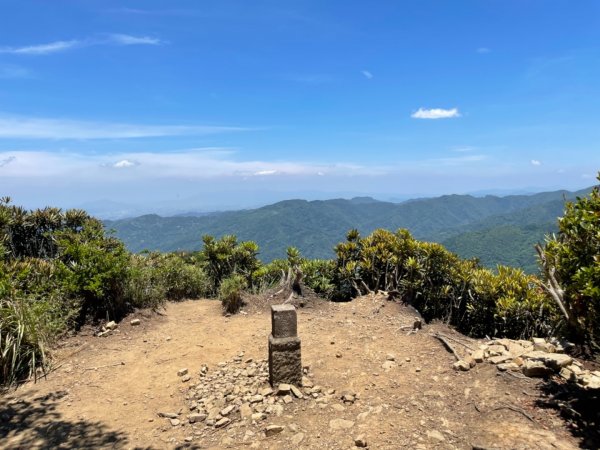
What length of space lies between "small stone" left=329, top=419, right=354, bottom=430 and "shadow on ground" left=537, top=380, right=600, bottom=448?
2.38 metres

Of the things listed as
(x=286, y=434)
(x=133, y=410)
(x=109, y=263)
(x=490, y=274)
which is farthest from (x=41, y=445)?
(x=490, y=274)

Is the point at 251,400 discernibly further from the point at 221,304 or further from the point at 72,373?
the point at 221,304

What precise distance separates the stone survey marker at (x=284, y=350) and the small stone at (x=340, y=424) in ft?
3.19

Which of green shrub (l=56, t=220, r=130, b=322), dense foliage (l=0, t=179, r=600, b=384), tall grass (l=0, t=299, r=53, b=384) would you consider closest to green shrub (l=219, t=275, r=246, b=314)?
dense foliage (l=0, t=179, r=600, b=384)

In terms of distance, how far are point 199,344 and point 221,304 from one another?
290 centimetres

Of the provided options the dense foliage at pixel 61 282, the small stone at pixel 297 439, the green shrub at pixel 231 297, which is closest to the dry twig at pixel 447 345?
the small stone at pixel 297 439

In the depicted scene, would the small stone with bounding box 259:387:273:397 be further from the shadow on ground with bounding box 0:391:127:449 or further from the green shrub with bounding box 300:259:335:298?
the green shrub with bounding box 300:259:335:298

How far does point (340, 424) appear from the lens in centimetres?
504

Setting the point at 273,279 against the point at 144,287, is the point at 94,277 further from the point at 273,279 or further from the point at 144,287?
the point at 273,279

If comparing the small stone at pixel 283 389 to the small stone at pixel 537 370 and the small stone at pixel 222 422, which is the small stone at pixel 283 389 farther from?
the small stone at pixel 537 370

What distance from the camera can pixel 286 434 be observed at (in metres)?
4.90

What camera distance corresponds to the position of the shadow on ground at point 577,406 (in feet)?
14.0

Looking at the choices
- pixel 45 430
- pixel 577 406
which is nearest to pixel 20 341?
pixel 45 430

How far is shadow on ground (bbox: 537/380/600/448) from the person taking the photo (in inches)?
168
